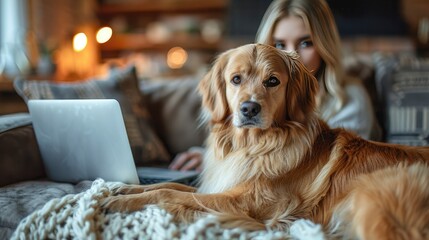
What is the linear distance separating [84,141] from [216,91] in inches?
19.1

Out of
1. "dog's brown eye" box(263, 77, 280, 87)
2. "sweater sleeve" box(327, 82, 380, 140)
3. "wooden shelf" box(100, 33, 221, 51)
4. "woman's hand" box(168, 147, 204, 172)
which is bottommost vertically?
"woman's hand" box(168, 147, 204, 172)

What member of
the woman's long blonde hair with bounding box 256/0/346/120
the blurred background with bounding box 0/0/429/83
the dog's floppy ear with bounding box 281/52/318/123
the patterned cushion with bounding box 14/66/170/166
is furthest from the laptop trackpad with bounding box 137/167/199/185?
the blurred background with bounding box 0/0/429/83

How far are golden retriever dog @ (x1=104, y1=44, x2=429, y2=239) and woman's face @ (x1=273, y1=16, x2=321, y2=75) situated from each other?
41cm

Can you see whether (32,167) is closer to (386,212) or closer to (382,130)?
(386,212)

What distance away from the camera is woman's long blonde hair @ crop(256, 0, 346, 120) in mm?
1942

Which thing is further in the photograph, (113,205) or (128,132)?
(128,132)

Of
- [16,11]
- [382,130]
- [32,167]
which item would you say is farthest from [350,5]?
[32,167]

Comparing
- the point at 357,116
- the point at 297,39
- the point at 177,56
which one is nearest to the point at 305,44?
the point at 297,39

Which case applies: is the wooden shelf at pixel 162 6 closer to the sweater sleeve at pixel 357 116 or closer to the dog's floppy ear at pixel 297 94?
the sweater sleeve at pixel 357 116

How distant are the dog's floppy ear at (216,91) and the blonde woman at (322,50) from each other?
46 cm

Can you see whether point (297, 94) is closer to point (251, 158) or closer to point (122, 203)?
point (251, 158)

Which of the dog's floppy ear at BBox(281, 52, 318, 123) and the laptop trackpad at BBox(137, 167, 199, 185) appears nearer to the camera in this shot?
the dog's floppy ear at BBox(281, 52, 318, 123)

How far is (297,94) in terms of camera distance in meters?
1.51

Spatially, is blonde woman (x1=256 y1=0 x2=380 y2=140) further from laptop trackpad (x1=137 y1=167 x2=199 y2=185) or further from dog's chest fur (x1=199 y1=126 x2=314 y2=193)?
laptop trackpad (x1=137 y1=167 x2=199 y2=185)
